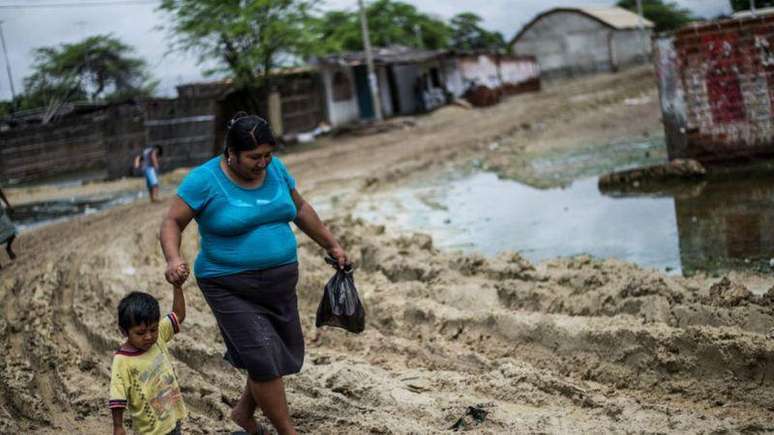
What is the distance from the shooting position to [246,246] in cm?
374

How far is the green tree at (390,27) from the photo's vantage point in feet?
Result: 150

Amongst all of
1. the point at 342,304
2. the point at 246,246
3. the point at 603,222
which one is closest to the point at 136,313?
the point at 246,246

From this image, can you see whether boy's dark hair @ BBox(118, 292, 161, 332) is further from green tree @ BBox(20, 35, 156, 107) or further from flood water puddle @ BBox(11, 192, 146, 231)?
green tree @ BBox(20, 35, 156, 107)

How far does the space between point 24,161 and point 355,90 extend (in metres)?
12.9

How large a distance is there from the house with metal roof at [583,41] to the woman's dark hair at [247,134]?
46.5 m

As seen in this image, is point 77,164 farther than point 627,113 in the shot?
Yes

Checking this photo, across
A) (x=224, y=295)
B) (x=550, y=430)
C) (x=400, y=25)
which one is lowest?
(x=550, y=430)

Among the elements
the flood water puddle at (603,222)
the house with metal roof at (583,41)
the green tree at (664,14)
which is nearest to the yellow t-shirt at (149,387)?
the flood water puddle at (603,222)

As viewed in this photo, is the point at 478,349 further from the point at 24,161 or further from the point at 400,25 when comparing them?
the point at 400,25

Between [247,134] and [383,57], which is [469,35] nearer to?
[383,57]

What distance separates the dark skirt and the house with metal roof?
153 feet

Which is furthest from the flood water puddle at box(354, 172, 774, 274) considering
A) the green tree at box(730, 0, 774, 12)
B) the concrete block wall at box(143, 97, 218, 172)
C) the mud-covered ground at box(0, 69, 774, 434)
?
the concrete block wall at box(143, 97, 218, 172)

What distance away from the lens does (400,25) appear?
167 ft

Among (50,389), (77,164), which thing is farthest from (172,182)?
(50,389)
